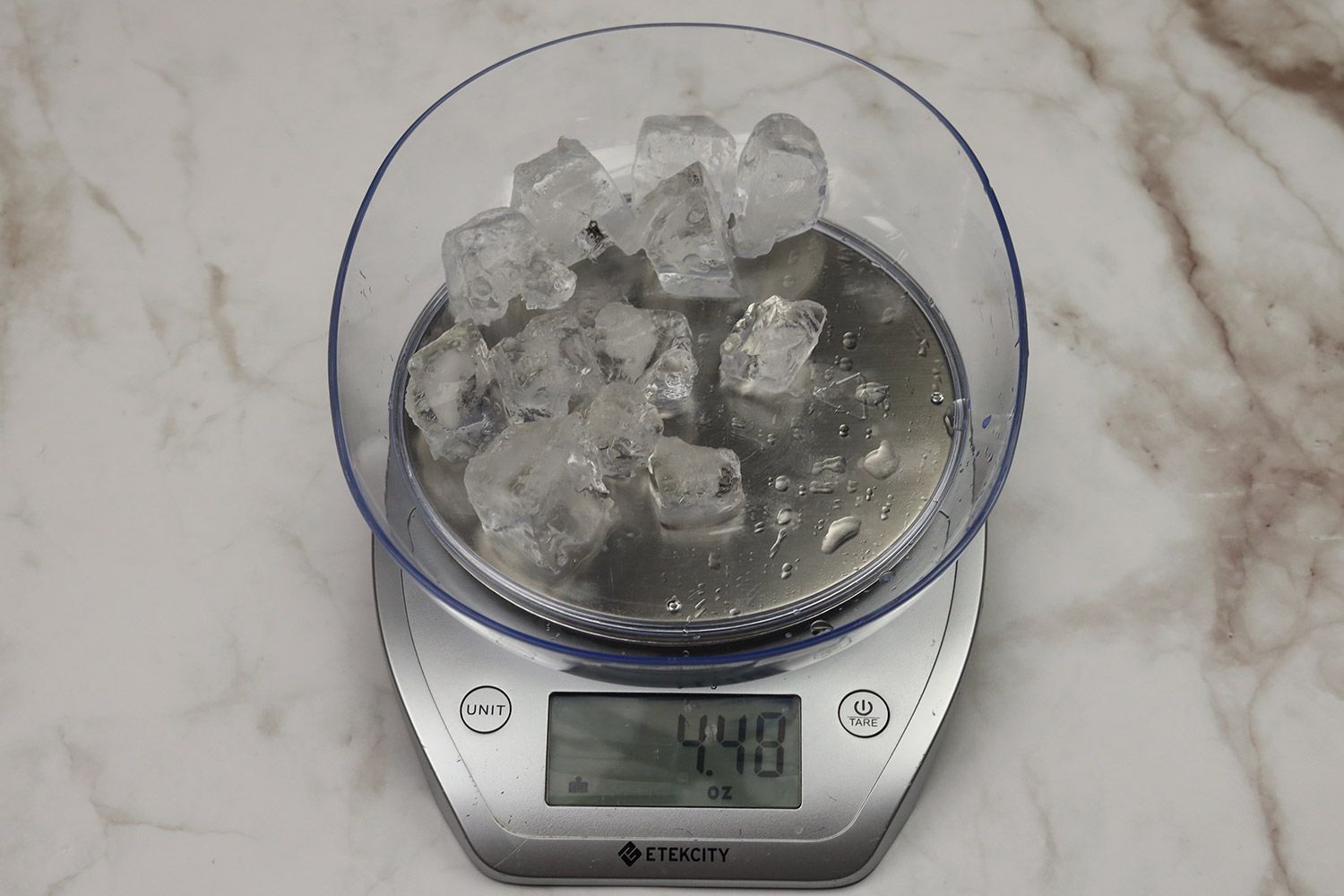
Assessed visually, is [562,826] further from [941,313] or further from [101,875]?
[941,313]

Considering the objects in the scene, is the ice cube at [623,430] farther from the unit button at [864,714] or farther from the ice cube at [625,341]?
the unit button at [864,714]

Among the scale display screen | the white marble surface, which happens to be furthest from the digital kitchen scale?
the white marble surface

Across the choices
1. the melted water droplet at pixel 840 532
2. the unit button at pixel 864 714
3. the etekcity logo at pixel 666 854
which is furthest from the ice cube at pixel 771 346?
the etekcity logo at pixel 666 854

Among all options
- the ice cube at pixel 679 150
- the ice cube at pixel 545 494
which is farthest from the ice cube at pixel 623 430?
the ice cube at pixel 679 150

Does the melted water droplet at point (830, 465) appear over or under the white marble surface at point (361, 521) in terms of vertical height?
over

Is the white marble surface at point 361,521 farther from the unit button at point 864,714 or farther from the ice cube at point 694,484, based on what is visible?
the ice cube at point 694,484

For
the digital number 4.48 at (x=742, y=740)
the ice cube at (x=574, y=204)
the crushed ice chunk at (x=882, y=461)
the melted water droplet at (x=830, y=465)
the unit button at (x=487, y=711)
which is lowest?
the unit button at (x=487, y=711)

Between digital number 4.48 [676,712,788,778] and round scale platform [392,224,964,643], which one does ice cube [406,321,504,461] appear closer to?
round scale platform [392,224,964,643]

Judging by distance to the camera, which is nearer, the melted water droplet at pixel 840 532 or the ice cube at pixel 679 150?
the melted water droplet at pixel 840 532
